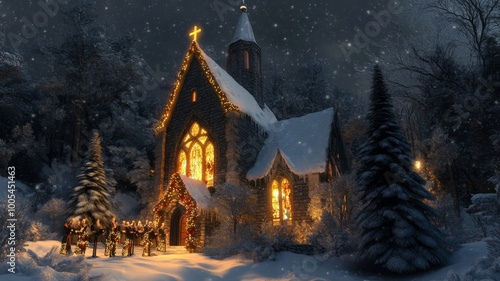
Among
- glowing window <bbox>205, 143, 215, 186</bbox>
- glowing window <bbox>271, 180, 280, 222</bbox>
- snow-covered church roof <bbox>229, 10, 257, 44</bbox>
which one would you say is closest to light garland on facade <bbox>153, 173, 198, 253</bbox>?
glowing window <bbox>205, 143, 215, 186</bbox>

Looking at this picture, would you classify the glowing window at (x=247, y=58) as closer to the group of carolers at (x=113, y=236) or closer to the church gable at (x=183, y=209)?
the church gable at (x=183, y=209)

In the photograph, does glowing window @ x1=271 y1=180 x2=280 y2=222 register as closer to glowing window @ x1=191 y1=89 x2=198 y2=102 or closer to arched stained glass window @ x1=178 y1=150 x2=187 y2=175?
arched stained glass window @ x1=178 y1=150 x2=187 y2=175

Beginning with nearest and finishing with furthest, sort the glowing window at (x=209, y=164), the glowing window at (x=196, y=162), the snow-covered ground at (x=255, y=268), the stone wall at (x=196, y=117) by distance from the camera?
the snow-covered ground at (x=255, y=268)
the glowing window at (x=209, y=164)
the stone wall at (x=196, y=117)
the glowing window at (x=196, y=162)

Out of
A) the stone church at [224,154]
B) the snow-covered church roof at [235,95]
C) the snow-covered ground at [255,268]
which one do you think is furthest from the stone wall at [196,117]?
the snow-covered ground at [255,268]

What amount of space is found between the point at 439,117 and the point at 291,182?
853cm

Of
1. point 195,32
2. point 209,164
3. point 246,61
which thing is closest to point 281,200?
point 209,164

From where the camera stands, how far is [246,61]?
31500 millimetres

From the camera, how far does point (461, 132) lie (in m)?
20.6

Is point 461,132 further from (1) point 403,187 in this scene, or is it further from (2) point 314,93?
(2) point 314,93

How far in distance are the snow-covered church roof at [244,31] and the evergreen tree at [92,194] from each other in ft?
49.8

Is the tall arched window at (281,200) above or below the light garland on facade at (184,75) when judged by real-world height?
below

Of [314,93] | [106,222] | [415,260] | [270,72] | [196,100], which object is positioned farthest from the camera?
[270,72]

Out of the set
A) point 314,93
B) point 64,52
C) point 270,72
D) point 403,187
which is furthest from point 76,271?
point 270,72

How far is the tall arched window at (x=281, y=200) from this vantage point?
20.7 m
